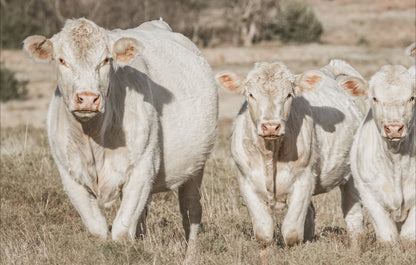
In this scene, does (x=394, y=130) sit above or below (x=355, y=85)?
below

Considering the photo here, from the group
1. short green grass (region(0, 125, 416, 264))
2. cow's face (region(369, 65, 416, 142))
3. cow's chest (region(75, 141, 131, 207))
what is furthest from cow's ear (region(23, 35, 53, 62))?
cow's face (region(369, 65, 416, 142))

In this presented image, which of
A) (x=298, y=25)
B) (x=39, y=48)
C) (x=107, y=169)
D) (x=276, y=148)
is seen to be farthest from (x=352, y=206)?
(x=298, y=25)

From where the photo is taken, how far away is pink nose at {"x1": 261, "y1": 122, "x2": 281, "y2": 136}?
658 cm

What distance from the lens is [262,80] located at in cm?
700

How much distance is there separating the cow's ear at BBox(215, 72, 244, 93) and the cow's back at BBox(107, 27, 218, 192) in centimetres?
61

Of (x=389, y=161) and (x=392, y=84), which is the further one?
(x=389, y=161)

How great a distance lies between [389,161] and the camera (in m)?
7.14

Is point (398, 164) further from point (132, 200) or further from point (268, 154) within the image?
point (132, 200)

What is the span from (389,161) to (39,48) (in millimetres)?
3308

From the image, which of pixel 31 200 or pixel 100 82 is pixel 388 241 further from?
pixel 31 200

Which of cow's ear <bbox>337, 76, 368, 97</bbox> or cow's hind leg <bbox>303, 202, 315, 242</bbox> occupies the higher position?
cow's ear <bbox>337, 76, 368, 97</bbox>

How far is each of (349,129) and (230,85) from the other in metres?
1.83

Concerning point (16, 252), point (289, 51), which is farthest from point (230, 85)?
point (289, 51)

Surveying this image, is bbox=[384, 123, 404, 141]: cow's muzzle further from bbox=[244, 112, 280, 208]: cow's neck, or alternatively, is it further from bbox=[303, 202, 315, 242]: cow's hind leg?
bbox=[303, 202, 315, 242]: cow's hind leg
